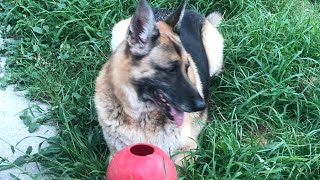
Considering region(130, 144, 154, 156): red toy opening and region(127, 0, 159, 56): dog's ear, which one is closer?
region(130, 144, 154, 156): red toy opening

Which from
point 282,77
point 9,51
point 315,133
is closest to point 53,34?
point 9,51

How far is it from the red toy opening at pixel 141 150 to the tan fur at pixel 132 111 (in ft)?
1.46

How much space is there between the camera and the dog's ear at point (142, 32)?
325 centimetres

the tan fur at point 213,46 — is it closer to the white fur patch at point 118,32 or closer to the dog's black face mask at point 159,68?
the white fur patch at point 118,32

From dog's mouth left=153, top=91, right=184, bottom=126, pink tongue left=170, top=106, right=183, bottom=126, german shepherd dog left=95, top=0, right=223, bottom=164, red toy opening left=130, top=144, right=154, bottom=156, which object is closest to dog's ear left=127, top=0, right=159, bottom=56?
german shepherd dog left=95, top=0, right=223, bottom=164

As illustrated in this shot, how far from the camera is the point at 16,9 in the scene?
547 centimetres

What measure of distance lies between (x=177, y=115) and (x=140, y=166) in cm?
64

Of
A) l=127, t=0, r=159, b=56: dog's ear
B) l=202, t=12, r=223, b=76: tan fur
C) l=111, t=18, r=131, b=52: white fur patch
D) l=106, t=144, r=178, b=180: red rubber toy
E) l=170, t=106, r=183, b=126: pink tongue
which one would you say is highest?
l=127, t=0, r=159, b=56: dog's ear

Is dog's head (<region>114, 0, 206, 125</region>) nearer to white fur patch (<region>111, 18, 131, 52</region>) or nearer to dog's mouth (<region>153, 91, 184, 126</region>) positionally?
dog's mouth (<region>153, 91, 184, 126</region>)

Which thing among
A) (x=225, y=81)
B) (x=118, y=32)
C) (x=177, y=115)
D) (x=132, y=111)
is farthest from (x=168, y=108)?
(x=118, y=32)

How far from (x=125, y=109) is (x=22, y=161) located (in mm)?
811

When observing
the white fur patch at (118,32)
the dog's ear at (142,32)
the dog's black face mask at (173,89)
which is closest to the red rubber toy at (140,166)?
the dog's black face mask at (173,89)

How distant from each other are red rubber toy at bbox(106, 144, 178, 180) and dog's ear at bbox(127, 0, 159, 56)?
0.64 metres

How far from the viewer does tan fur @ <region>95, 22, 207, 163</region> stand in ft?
11.2
